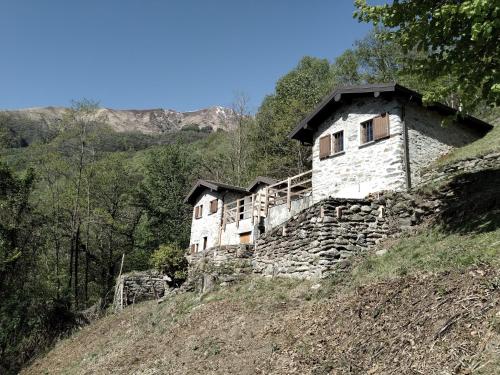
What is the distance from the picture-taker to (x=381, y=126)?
17.5 meters

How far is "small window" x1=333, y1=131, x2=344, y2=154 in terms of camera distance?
63.1ft

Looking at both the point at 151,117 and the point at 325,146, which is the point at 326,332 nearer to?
the point at 325,146

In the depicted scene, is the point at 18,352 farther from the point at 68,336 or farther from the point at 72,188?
the point at 72,188

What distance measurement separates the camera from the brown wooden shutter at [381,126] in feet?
56.9

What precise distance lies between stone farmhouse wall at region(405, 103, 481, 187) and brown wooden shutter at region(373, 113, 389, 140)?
82cm

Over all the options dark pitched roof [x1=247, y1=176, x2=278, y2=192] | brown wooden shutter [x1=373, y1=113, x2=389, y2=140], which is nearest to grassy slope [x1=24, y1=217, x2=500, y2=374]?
brown wooden shutter [x1=373, y1=113, x2=389, y2=140]

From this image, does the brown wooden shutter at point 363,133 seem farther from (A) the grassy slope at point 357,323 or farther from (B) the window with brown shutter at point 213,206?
(B) the window with brown shutter at point 213,206

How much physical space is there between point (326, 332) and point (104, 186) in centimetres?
3248

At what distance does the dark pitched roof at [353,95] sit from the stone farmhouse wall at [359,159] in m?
0.39

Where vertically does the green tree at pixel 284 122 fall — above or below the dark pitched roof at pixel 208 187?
above

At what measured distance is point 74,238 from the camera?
31172mm

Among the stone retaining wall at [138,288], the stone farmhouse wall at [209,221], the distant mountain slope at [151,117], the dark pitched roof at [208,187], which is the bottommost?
the stone retaining wall at [138,288]

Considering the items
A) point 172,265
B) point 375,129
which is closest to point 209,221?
point 172,265

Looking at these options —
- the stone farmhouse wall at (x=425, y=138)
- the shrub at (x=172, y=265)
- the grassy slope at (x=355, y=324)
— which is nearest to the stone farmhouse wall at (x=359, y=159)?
the stone farmhouse wall at (x=425, y=138)
